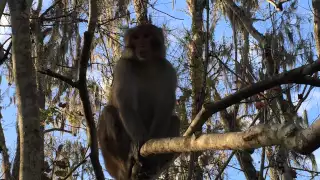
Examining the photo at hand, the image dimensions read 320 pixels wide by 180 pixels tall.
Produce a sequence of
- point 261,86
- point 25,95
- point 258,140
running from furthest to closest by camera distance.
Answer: point 25,95 → point 261,86 → point 258,140

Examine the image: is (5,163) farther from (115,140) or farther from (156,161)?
(156,161)

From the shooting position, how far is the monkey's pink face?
570 centimetres

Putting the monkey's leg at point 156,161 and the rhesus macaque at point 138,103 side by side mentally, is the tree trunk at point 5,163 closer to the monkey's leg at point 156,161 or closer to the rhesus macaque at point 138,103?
the rhesus macaque at point 138,103

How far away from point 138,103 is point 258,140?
10.9ft

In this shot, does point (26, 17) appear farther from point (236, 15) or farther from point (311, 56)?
point (236, 15)

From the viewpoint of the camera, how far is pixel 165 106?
5867mm

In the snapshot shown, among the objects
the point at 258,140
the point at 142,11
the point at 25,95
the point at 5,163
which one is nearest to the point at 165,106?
the point at 25,95

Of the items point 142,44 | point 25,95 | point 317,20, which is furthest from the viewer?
point 317,20

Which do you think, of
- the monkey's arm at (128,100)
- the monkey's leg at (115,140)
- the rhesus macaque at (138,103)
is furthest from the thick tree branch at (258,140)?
the monkey's leg at (115,140)

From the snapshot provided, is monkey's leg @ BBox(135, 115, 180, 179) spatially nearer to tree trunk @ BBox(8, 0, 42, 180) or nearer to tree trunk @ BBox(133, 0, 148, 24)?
tree trunk @ BBox(8, 0, 42, 180)

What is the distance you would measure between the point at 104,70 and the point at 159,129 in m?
4.44

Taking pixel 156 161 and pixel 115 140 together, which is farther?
pixel 115 140

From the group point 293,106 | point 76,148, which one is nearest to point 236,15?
point 293,106

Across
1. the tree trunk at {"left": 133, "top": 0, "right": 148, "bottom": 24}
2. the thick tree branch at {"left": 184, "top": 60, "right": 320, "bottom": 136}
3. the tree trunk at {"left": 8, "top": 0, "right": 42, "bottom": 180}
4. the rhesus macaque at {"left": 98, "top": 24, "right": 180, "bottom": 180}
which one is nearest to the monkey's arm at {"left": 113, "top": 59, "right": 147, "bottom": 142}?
the rhesus macaque at {"left": 98, "top": 24, "right": 180, "bottom": 180}
